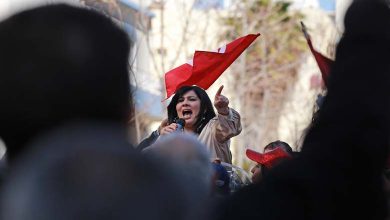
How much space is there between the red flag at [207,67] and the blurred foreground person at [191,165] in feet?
13.8

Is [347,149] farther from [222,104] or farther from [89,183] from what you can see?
[222,104]

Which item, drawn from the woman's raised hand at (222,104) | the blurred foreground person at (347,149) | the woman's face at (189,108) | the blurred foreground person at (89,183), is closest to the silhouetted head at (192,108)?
the woman's face at (189,108)

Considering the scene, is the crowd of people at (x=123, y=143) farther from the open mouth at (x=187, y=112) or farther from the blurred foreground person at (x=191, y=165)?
the open mouth at (x=187, y=112)

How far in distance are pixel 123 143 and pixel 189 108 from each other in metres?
3.99

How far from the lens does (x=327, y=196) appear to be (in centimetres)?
197

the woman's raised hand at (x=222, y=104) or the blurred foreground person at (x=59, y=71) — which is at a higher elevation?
the blurred foreground person at (x=59, y=71)

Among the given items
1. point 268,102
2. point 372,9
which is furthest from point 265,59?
point 372,9

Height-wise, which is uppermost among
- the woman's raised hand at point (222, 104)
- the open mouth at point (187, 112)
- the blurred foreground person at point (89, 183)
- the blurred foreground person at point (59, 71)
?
the blurred foreground person at point (59, 71)

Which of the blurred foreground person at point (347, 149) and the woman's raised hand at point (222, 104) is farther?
the woman's raised hand at point (222, 104)

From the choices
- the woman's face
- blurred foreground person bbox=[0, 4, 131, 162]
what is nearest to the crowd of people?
blurred foreground person bbox=[0, 4, 131, 162]

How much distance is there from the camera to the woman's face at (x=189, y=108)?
5922mm

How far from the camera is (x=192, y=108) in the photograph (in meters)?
5.94

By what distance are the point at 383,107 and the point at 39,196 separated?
28.4 inches

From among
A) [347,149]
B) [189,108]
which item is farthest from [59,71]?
[189,108]
